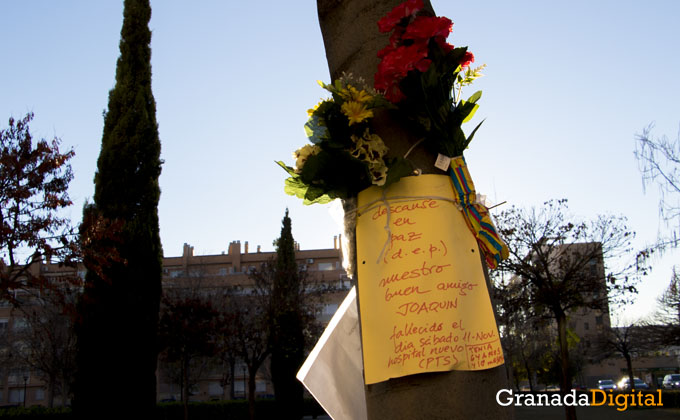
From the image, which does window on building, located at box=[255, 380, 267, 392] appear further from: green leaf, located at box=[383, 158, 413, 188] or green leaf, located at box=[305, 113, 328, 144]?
green leaf, located at box=[383, 158, 413, 188]

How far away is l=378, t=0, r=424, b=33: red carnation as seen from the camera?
5.49ft

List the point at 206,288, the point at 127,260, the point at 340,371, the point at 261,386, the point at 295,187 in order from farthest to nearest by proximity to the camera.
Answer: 1. the point at 261,386
2. the point at 206,288
3. the point at 127,260
4. the point at 340,371
5. the point at 295,187

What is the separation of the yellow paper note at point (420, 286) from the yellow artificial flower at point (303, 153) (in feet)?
0.72

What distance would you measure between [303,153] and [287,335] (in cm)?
2132

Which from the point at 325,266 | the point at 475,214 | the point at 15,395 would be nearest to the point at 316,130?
the point at 475,214

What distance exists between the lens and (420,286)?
151 centimetres

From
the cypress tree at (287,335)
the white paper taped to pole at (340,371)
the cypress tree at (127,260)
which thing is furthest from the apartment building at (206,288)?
the white paper taped to pole at (340,371)

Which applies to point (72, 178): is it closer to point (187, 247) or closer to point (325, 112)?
point (325, 112)

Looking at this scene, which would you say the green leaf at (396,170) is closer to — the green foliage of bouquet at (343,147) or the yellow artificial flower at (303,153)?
the green foliage of bouquet at (343,147)

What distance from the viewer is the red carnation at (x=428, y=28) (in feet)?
5.44

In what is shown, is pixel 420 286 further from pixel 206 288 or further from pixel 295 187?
pixel 206 288

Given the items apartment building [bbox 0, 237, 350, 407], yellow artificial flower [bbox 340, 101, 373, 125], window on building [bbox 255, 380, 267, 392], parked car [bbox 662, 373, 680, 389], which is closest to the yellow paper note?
yellow artificial flower [bbox 340, 101, 373, 125]

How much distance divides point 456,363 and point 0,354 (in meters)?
42.2

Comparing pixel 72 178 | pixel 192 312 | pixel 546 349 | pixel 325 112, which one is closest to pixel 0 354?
pixel 192 312
